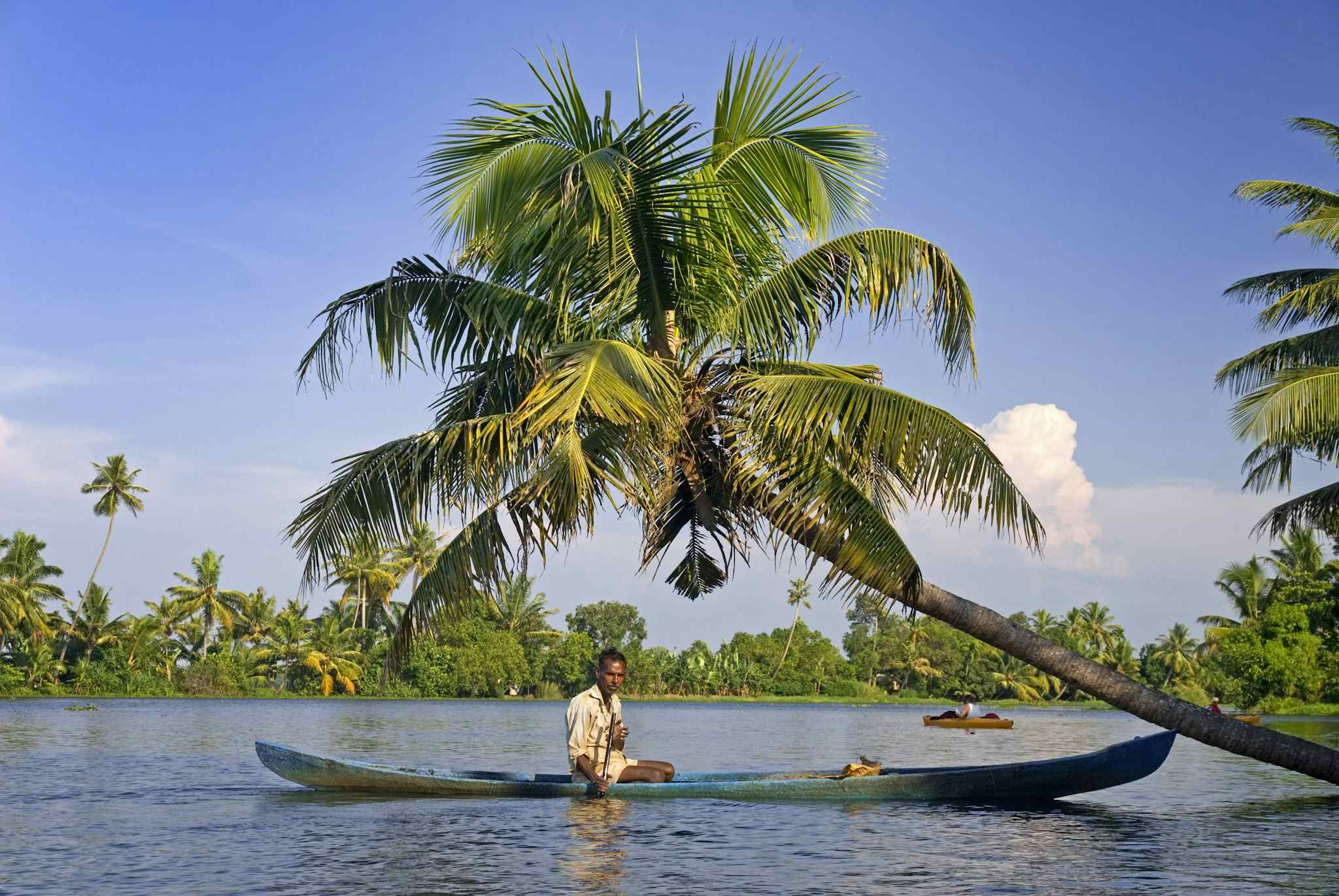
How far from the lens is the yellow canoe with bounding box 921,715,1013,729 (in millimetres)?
37344

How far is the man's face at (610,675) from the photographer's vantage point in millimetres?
10023

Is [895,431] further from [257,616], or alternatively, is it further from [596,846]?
[257,616]

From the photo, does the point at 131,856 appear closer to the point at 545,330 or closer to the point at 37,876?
the point at 37,876

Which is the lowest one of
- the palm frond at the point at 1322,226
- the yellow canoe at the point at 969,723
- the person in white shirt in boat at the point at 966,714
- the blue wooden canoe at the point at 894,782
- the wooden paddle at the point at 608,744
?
the yellow canoe at the point at 969,723

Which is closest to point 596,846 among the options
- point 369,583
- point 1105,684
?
point 1105,684

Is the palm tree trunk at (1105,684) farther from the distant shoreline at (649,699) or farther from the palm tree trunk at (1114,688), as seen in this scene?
the distant shoreline at (649,699)

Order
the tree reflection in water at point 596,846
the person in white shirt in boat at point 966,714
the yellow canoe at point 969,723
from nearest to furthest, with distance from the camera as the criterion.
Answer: the tree reflection in water at point 596,846 < the yellow canoe at point 969,723 < the person in white shirt in boat at point 966,714

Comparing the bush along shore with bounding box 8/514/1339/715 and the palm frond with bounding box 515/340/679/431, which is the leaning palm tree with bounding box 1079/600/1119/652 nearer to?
the bush along shore with bounding box 8/514/1339/715

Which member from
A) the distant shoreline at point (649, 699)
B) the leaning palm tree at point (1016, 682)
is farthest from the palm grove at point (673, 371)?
the leaning palm tree at point (1016, 682)

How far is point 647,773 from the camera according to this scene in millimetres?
11266

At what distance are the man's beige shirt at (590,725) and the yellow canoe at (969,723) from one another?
94.8 ft

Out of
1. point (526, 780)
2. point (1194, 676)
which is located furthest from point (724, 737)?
point (1194, 676)

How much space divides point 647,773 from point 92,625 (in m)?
58.6

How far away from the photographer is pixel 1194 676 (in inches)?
3140
